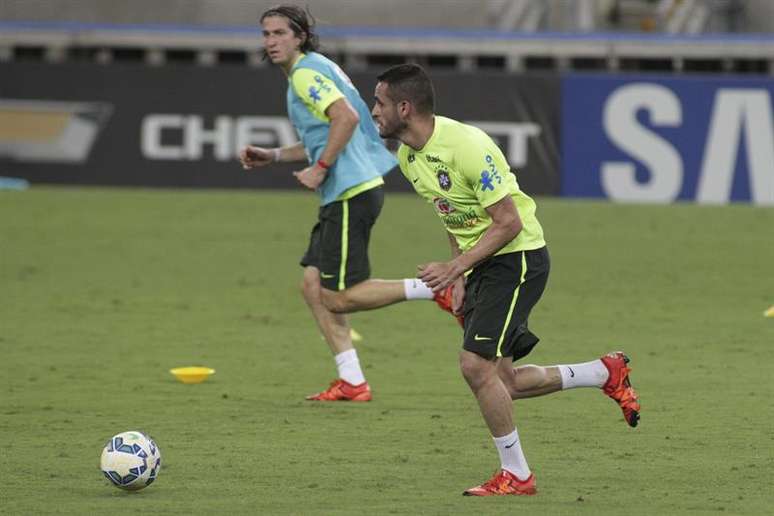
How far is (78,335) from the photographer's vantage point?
13.3 meters

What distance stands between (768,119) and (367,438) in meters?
14.5

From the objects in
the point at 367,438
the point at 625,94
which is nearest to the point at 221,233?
the point at 625,94

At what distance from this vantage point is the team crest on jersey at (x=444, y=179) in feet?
25.2

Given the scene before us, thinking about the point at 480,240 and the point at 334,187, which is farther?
the point at 334,187

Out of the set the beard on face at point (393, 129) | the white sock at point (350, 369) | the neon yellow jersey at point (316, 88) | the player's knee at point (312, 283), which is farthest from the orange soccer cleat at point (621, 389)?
the neon yellow jersey at point (316, 88)

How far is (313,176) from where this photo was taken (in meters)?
10.1

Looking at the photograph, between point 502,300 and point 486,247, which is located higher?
point 486,247

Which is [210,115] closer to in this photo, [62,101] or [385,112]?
[62,101]

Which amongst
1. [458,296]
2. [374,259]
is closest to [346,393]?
[458,296]

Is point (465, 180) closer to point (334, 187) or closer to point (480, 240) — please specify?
point (480, 240)

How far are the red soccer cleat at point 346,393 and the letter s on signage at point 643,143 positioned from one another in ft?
42.7

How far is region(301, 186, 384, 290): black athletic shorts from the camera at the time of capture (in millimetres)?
10422

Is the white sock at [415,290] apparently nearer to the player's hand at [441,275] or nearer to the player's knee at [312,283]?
the player's knee at [312,283]

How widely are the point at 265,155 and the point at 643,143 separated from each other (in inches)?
507
